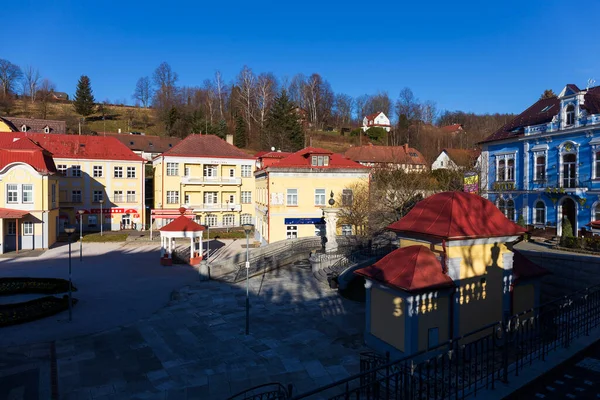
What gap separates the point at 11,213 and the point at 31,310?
60.3 feet

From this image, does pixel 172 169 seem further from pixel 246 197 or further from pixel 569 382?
pixel 569 382

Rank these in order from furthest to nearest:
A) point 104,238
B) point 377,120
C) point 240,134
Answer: point 377,120, point 240,134, point 104,238

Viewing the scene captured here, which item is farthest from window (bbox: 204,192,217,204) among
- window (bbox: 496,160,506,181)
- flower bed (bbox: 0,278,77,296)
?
window (bbox: 496,160,506,181)

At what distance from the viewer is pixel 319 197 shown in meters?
30.1

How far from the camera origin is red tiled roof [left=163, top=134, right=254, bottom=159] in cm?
4141

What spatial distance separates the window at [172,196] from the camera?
135 feet

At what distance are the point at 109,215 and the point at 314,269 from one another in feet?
95.2

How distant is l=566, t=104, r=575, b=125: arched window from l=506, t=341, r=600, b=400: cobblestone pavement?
23876mm

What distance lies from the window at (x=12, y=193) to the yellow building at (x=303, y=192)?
749 inches

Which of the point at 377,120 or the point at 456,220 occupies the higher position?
the point at 377,120

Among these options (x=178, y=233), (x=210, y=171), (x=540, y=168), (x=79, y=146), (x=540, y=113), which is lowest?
(x=178, y=233)

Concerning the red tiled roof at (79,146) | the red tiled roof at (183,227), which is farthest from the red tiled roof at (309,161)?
the red tiled roof at (79,146)

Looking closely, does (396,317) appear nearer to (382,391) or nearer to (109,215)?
(382,391)

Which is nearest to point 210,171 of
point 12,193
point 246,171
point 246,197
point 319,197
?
point 246,171
